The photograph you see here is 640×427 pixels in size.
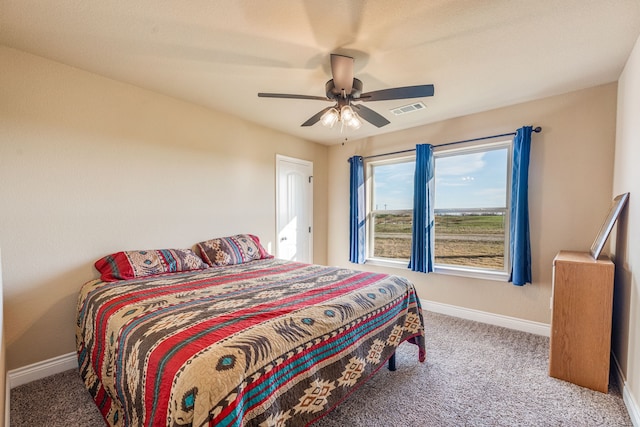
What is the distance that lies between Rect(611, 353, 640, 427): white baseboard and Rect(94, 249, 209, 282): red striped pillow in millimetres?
3303

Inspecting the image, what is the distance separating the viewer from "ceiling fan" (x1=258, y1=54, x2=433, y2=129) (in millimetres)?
1889

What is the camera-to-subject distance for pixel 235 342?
1.19 m

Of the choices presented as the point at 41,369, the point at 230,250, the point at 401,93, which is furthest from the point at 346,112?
the point at 41,369

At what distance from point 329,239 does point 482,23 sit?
3545 mm

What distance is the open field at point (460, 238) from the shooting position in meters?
3.28

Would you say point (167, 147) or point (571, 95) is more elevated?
point (571, 95)

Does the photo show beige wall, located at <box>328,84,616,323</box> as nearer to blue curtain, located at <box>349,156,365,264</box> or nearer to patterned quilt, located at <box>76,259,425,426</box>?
blue curtain, located at <box>349,156,365,264</box>

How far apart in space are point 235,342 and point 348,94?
1.83 m

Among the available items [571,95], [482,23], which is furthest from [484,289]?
[482,23]

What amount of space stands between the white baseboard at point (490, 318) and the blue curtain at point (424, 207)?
503 millimetres

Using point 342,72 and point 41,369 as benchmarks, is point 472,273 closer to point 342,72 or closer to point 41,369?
point 342,72

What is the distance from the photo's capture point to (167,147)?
9.26 ft

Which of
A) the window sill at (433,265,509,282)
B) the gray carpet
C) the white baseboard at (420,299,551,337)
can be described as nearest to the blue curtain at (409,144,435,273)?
the window sill at (433,265,509,282)

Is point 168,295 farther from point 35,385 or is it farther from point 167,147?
point 167,147
